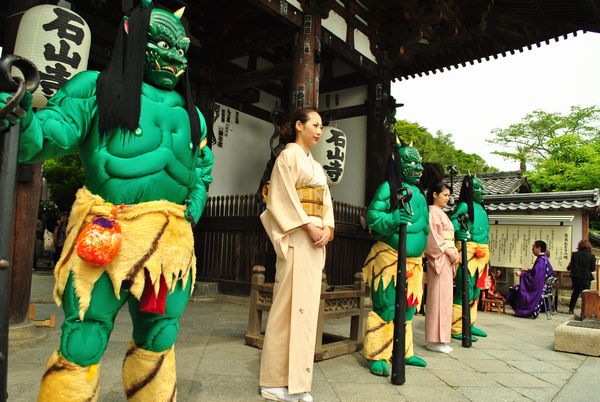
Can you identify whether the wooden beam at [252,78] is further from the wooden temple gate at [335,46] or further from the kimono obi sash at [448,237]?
the kimono obi sash at [448,237]

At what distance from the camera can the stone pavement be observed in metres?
3.09

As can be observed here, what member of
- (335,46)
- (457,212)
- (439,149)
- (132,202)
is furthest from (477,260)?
(439,149)

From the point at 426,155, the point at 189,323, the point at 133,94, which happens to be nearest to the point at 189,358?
the point at 189,323

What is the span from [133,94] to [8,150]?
94 cm

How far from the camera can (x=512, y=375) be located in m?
4.05

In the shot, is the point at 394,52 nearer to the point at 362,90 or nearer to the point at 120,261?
the point at 362,90

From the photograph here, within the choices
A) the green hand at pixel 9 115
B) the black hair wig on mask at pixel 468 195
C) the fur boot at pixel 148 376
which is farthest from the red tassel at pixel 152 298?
the black hair wig on mask at pixel 468 195

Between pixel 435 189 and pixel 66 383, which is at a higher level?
pixel 435 189

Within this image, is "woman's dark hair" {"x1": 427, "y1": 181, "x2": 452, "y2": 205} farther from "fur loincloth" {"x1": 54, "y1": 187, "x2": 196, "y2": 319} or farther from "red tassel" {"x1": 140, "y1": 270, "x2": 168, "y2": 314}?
"red tassel" {"x1": 140, "y1": 270, "x2": 168, "y2": 314}

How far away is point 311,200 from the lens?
121 inches

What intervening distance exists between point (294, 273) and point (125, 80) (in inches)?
63.1

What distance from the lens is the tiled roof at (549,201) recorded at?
10.2 m

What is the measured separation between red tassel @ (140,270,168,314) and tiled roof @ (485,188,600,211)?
34.7 feet

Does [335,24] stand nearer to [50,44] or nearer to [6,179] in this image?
[50,44]
